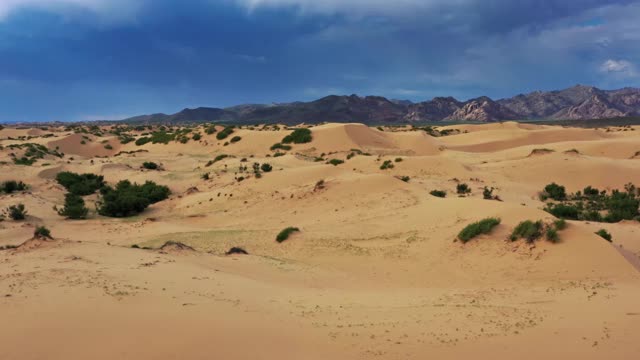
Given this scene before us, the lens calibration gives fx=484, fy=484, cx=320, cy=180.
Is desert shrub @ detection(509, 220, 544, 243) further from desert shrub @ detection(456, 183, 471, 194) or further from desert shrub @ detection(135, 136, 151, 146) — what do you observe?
desert shrub @ detection(135, 136, 151, 146)

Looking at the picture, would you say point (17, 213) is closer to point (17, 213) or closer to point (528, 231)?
point (17, 213)

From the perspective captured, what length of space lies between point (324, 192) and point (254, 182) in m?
4.69

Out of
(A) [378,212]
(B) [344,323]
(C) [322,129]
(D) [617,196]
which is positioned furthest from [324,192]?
(C) [322,129]

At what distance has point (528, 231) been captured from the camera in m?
12.4

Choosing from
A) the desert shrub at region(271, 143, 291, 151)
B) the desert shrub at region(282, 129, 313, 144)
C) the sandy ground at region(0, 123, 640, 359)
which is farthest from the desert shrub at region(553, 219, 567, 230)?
the desert shrub at region(282, 129, 313, 144)

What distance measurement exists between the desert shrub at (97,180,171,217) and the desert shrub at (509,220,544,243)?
1761 cm

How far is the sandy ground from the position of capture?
22.0 feet

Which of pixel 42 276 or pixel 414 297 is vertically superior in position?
pixel 42 276

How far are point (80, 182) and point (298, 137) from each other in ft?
71.9

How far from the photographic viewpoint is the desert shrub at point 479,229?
13508mm

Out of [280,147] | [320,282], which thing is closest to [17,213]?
[320,282]

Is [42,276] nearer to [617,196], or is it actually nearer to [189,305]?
[189,305]

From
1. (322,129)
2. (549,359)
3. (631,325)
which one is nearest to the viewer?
(549,359)

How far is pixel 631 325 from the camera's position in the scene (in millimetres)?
7598
